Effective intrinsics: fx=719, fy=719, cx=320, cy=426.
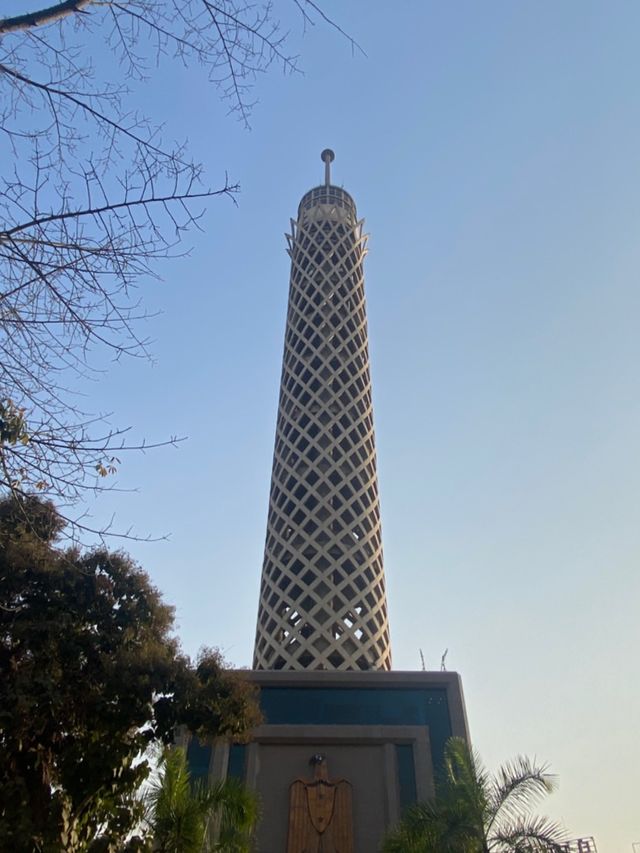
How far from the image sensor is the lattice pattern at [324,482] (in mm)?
20641

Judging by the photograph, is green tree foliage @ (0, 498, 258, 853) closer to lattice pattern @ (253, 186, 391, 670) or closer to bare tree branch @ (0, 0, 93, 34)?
bare tree branch @ (0, 0, 93, 34)

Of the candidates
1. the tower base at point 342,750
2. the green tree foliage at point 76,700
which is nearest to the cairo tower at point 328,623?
the tower base at point 342,750

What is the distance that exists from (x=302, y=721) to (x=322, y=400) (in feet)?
38.6

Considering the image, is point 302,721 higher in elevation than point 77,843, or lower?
higher

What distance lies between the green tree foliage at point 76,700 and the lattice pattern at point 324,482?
1007 centimetres

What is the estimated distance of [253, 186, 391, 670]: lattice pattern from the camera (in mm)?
20641

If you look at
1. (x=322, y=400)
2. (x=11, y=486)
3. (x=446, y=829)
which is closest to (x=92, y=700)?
(x=446, y=829)

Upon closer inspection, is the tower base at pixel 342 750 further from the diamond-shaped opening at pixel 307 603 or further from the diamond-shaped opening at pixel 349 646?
the diamond-shaped opening at pixel 307 603

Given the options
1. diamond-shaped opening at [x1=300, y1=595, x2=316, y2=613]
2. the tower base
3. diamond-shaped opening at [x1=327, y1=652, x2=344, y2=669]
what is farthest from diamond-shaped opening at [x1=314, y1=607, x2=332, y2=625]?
the tower base

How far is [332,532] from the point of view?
22.3m

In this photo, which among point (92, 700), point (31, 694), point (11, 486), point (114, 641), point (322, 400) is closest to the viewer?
point (11, 486)

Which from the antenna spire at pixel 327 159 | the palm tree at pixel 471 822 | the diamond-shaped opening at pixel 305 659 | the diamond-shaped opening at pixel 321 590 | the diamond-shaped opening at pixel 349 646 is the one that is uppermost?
the antenna spire at pixel 327 159

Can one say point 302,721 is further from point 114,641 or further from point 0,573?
point 0,573

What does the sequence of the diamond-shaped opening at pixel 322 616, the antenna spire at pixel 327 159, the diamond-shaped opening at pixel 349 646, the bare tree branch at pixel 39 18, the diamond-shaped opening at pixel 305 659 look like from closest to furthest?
the bare tree branch at pixel 39 18 → the diamond-shaped opening at pixel 305 659 → the diamond-shaped opening at pixel 349 646 → the diamond-shaped opening at pixel 322 616 → the antenna spire at pixel 327 159
